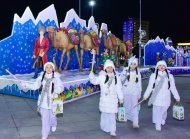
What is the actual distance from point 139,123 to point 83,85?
4.36 m

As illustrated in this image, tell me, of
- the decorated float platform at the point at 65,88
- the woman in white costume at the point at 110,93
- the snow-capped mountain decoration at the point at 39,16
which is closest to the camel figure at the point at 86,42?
the snow-capped mountain decoration at the point at 39,16

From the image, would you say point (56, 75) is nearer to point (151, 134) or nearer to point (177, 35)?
point (151, 134)

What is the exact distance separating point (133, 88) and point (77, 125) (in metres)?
1.61

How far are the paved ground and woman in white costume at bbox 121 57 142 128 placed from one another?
34 cm

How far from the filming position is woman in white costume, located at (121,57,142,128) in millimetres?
7391

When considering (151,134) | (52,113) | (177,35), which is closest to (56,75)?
(52,113)

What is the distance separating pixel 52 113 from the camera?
6484 mm

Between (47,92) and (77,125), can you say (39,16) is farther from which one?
(47,92)

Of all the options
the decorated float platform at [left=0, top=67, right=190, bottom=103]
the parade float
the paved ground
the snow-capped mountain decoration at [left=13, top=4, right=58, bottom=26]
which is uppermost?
the snow-capped mountain decoration at [left=13, top=4, right=58, bottom=26]

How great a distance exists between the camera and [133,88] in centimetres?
744

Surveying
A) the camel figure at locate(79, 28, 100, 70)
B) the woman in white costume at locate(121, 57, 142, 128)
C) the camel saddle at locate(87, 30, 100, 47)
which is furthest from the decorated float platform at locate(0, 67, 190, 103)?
the camel saddle at locate(87, 30, 100, 47)

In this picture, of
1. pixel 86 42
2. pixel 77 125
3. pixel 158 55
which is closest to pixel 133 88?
pixel 77 125

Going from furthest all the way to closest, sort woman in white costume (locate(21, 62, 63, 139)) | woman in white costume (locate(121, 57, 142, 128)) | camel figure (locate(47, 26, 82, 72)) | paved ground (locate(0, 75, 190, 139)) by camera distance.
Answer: camel figure (locate(47, 26, 82, 72)) → woman in white costume (locate(121, 57, 142, 128)) → paved ground (locate(0, 75, 190, 139)) → woman in white costume (locate(21, 62, 63, 139))

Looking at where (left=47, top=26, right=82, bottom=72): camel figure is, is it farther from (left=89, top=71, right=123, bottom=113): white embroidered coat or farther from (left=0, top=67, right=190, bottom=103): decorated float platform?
A: (left=89, top=71, right=123, bottom=113): white embroidered coat
